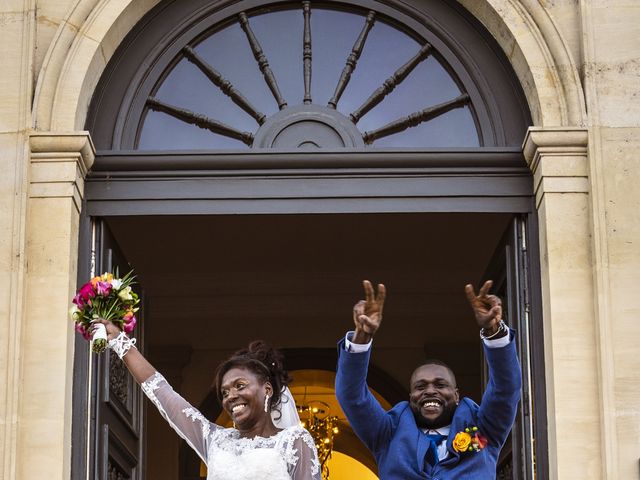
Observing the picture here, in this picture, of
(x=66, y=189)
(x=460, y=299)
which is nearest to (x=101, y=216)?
(x=66, y=189)

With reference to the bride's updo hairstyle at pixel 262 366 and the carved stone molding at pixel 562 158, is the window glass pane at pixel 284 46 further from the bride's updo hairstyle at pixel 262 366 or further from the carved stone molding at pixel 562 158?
the bride's updo hairstyle at pixel 262 366

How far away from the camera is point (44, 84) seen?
8727 millimetres

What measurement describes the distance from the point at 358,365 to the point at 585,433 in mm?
2034

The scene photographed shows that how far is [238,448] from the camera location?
6520 mm

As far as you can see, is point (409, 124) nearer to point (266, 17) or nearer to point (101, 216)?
point (266, 17)

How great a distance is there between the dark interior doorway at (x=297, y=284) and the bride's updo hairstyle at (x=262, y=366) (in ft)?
16.4

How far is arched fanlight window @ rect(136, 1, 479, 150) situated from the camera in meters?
9.13

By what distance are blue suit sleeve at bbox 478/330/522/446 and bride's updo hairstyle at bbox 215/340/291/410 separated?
91 centimetres

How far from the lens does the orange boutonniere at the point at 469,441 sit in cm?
659

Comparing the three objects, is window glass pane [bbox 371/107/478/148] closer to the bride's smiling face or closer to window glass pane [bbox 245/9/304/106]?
window glass pane [bbox 245/9/304/106]

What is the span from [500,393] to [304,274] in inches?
299

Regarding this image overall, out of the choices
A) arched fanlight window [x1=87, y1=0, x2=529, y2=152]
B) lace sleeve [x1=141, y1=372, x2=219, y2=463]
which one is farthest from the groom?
arched fanlight window [x1=87, y1=0, x2=529, y2=152]

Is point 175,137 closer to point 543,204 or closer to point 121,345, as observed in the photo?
point 543,204

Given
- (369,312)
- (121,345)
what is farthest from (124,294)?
(369,312)
